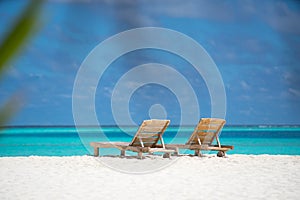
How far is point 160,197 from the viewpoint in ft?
15.0

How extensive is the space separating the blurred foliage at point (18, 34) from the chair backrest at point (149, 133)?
7.40m

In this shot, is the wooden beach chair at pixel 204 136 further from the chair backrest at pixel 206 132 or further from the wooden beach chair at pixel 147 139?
the wooden beach chair at pixel 147 139

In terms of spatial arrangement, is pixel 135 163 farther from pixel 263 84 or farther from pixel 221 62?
pixel 221 62

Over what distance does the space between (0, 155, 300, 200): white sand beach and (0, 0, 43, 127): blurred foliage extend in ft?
14.2

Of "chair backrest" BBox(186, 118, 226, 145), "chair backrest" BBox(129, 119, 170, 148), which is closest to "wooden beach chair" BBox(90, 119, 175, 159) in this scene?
"chair backrest" BBox(129, 119, 170, 148)

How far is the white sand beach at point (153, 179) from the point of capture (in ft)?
15.4

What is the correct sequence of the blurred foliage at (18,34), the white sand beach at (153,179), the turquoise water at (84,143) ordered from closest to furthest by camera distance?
the blurred foliage at (18,34)
the white sand beach at (153,179)
the turquoise water at (84,143)

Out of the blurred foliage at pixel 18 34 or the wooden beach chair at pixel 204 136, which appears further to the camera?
the wooden beach chair at pixel 204 136

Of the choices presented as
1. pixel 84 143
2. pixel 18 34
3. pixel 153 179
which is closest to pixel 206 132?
pixel 153 179

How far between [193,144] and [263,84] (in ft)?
139

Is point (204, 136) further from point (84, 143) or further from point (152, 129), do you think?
point (84, 143)

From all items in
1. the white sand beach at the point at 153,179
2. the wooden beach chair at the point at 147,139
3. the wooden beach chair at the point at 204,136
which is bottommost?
the white sand beach at the point at 153,179

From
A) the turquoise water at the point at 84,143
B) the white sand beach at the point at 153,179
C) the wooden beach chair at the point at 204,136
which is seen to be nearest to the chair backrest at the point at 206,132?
the wooden beach chair at the point at 204,136

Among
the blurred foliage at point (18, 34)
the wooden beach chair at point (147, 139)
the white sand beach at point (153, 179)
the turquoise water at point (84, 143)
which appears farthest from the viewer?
the turquoise water at point (84, 143)
